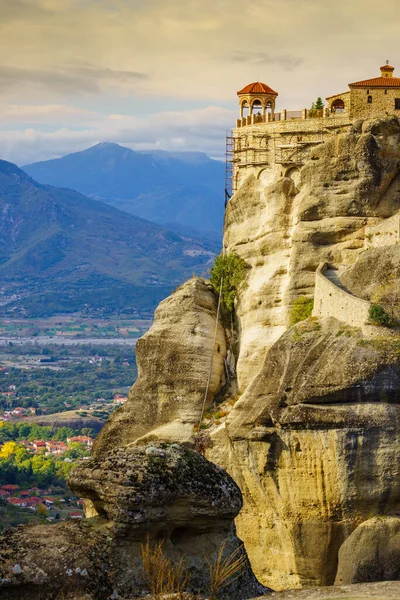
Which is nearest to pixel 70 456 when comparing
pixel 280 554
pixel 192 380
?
pixel 192 380

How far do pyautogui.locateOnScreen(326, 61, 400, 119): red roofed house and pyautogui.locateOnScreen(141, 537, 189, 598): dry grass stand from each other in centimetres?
3153

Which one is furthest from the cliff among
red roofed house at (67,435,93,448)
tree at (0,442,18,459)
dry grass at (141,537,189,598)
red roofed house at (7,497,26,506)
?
red roofed house at (67,435,93,448)

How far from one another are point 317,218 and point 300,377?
913 centimetres

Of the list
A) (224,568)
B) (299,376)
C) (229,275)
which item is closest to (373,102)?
(229,275)

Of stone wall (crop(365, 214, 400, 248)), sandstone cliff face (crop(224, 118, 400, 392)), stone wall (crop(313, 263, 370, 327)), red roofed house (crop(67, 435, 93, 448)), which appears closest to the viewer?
stone wall (crop(313, 263, 370, 327))

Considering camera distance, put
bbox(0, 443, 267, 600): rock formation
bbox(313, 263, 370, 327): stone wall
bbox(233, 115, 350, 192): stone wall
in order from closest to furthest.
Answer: bbox(0, 443, 267, 600): rock formation < bbox(313, 263, 370, 327): stone wall < bbox(233, 115, 350, 192): stone wall

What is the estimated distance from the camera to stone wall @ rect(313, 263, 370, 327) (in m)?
43.1

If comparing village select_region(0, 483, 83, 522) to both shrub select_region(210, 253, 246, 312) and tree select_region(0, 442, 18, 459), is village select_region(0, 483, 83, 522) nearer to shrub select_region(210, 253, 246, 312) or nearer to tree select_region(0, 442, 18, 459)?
tree select_region(0, 442, 18, 459)

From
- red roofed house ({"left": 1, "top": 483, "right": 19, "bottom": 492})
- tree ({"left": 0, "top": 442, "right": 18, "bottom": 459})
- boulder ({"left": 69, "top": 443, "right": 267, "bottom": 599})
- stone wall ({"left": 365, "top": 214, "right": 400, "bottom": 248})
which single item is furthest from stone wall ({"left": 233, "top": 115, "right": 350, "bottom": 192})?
tree ({"left": 0, "top": 442, "right": 18, "bottom": 459})

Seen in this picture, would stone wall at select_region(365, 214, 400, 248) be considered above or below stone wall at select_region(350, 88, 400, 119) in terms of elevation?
below

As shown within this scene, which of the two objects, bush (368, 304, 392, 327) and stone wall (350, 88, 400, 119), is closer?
bush (368, 304, 392, 327)

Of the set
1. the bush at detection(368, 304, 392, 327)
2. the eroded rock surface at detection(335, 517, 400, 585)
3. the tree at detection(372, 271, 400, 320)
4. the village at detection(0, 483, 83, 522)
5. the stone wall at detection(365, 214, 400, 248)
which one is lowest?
the village at detection(0, 483, 83, 522)

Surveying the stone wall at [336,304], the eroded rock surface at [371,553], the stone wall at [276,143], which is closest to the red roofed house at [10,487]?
the stone wall at [276,143]

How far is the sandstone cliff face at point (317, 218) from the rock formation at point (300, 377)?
5 cm
